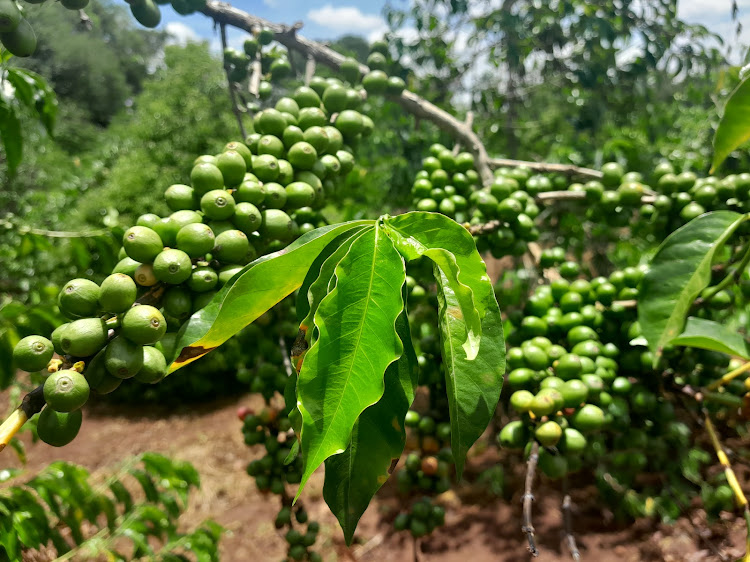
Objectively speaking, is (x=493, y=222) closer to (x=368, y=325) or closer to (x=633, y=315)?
(x=633, y=315)

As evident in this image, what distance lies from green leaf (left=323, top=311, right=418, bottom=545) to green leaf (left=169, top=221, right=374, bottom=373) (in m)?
0.21

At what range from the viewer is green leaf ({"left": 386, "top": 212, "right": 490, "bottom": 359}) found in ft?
2.47

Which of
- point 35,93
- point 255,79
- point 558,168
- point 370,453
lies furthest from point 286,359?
point 35,93

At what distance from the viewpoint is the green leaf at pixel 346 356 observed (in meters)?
0.72

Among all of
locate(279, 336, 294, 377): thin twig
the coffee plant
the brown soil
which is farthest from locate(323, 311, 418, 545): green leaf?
the brown soil

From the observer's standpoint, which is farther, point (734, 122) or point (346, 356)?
point (734, 122)

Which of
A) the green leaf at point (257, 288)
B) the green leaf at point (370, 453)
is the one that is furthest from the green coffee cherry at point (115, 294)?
the green leaf at point (370, 453)

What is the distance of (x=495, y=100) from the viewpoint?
4.86 metres

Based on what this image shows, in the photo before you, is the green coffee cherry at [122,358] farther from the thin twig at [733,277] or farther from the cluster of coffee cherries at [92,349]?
the thin twig at [733,277]

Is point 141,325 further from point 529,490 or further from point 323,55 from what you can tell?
point 323,55

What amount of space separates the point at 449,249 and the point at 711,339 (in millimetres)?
842

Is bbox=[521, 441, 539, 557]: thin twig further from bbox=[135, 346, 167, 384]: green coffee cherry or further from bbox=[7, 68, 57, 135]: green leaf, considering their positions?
bbox=[7, 68, 57, 135]: green leaf

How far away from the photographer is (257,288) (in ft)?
2.79

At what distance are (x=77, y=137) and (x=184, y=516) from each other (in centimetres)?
2018
